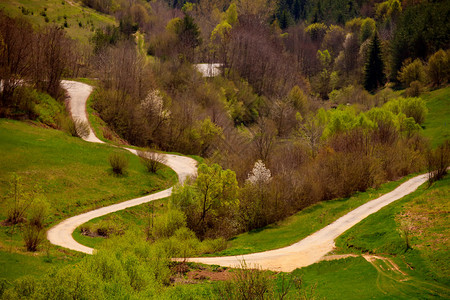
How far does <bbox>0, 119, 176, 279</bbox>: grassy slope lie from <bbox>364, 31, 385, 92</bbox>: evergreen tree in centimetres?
6868

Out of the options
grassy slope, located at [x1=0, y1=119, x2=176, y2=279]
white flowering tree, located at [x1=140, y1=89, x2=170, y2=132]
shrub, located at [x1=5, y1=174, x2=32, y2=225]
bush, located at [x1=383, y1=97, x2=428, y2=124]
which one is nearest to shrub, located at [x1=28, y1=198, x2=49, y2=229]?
shrub, located at [x1=5, y1=174, x2=32, y2=225]

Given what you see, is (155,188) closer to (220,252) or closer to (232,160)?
(232,160)

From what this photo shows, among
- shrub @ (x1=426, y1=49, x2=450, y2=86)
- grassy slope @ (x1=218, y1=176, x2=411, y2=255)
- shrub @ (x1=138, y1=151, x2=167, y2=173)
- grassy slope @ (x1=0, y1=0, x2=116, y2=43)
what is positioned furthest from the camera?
grassy slope @ (x1=0, y1=0, x2=116, y2=43)

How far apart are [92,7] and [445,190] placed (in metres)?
98.6

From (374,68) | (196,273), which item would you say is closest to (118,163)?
(196,273)

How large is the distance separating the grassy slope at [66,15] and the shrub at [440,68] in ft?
223

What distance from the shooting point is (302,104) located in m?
81.2

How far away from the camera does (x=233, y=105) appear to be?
76875mm

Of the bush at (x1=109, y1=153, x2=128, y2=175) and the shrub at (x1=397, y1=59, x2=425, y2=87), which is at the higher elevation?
the shrub at (x1=397, y1=59, x2=425, y2=87)

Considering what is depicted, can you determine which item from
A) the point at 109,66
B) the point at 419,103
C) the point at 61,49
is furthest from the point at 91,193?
the point at 419,103

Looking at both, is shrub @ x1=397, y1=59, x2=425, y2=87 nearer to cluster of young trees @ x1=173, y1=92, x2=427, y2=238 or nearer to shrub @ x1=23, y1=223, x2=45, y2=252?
cluster of young trees @ x1=173, y1=92, x2=427, y2=238

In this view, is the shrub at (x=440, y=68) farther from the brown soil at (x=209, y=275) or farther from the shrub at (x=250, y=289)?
the shrub at (x=250, y=289)

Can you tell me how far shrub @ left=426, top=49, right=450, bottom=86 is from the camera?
245 ft

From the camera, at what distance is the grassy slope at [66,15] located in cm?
7634
